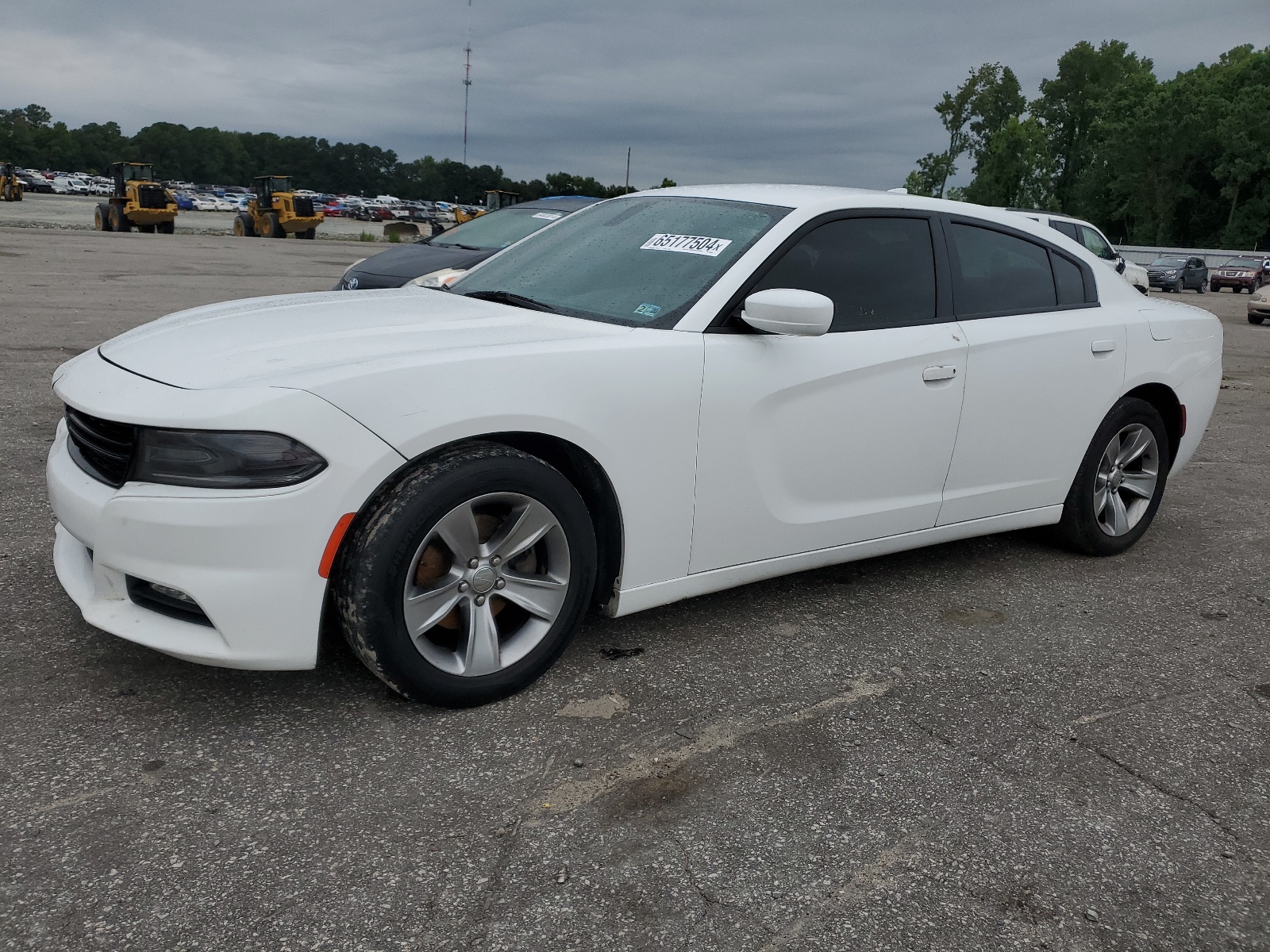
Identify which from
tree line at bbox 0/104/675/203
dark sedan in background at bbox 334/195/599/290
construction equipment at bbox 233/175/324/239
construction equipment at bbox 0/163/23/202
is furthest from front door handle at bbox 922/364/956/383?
tree line at bbox 0/104/675/203

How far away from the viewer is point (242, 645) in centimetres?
268

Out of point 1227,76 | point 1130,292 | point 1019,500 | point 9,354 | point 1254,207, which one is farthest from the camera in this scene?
point 1227,76

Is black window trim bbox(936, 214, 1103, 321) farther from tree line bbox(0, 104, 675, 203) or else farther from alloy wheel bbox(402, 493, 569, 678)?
tree line bbox(0, 104, 675, 203)

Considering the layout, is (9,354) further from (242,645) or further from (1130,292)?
(1130,292)

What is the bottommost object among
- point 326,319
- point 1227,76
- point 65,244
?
point 65,244

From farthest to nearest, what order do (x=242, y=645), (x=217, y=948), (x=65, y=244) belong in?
(x=65, y=244), (x=242, y=645), (x=217, y=948)

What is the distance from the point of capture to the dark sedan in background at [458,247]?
8.77 metres

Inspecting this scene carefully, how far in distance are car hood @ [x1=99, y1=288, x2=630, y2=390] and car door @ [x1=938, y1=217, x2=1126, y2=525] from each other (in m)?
1.58

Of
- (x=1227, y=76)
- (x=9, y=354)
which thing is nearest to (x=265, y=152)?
(x=1227, y=76)

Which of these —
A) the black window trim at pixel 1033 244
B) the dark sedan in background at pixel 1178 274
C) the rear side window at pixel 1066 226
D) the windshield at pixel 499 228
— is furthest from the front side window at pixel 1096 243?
the dark sedan in background at pixel 1178 274

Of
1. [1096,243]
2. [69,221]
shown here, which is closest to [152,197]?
[69,221]

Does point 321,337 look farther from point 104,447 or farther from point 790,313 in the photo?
point 790,313

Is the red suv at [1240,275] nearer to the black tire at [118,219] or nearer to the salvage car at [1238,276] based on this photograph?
the salvage car at [1238,276]

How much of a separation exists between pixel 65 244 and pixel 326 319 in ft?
84.4
